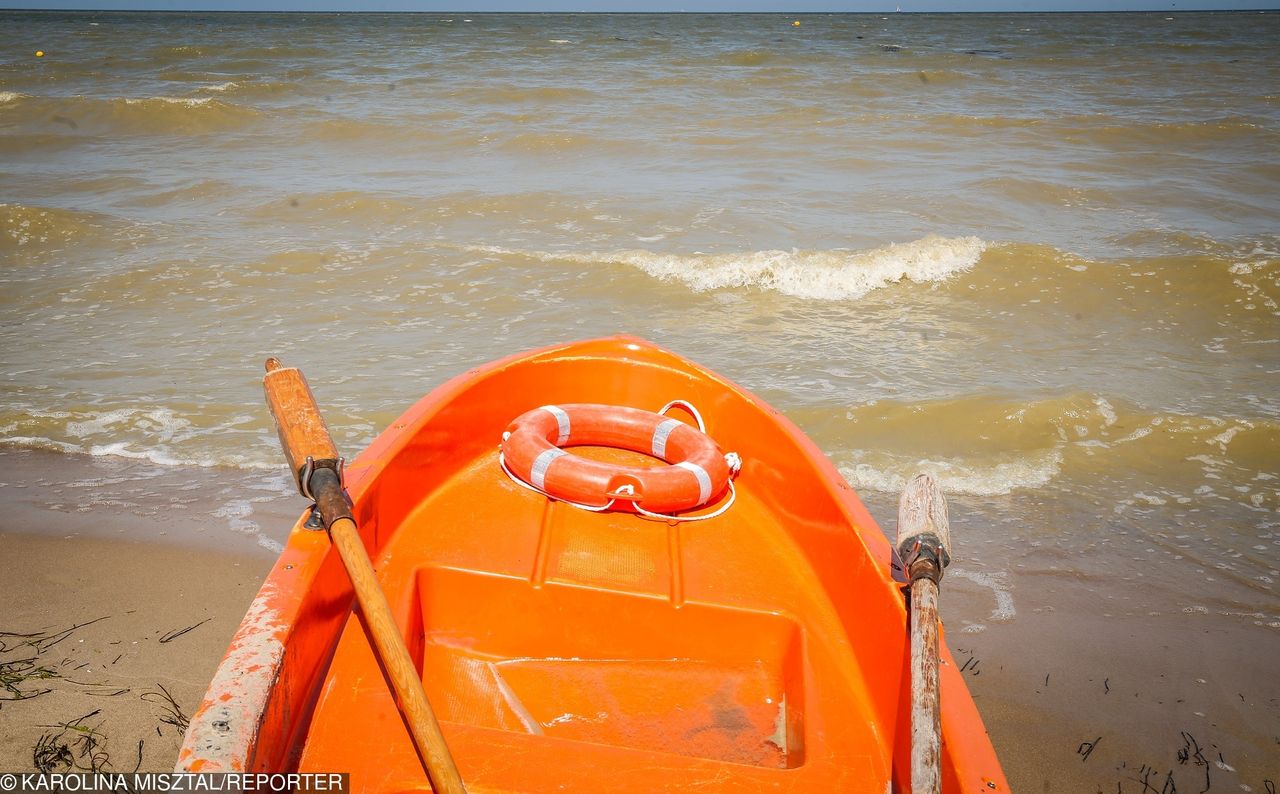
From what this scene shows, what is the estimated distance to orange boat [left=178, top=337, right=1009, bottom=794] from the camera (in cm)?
236

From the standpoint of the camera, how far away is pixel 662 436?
3.97 meters

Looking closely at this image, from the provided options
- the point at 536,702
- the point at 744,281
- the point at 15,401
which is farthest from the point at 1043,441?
the point at 15,401

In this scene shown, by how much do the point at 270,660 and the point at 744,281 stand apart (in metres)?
7.17

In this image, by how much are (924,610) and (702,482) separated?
139 cm

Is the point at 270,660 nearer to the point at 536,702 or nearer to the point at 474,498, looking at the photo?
the point at 536,702

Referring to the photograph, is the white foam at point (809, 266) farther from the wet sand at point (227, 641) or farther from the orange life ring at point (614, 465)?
the orange life ring at point (614, 465)

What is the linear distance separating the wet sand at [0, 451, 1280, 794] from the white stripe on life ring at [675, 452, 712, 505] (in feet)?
4.15

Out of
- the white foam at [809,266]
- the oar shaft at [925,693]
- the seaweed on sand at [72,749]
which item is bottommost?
the seaweed on sand at [72,749]

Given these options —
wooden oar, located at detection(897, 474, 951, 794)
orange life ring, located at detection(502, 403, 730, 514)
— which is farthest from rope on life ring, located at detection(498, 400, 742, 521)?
wooden oar, located at detection(897, 474, 951, 794)

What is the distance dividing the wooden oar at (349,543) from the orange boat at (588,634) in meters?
0.24

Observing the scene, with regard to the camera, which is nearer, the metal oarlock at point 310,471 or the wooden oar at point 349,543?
the wooden oar at point 349,543

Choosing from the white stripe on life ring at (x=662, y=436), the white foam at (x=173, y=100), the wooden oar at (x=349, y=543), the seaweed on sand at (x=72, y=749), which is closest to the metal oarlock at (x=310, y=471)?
the wooden oar at (x=349, y=543)

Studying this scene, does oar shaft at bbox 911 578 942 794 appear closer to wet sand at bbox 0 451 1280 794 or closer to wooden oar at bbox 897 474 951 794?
wooden oar at bbox 897 474 951 794

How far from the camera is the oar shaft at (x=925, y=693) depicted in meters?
1.96
